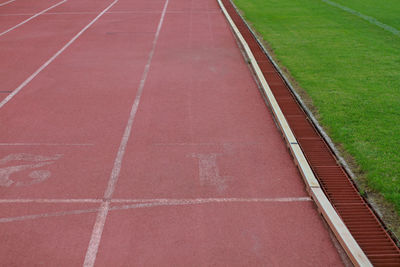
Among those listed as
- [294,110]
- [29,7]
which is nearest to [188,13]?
[29,7]

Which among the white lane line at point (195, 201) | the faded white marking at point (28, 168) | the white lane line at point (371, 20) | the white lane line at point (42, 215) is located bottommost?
the white lane line at point (42, 215)

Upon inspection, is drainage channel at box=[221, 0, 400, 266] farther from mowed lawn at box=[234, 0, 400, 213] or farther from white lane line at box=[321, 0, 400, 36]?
white lane line at box=[321, 0, 400, 36]

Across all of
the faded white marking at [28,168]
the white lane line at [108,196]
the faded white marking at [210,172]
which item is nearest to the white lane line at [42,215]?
the white lane line at [108,196]

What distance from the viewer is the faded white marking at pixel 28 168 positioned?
6812 millimetres

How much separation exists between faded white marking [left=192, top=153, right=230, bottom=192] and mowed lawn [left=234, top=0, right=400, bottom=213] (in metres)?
2.48

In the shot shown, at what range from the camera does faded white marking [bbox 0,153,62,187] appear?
681 cm

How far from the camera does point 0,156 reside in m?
7.59

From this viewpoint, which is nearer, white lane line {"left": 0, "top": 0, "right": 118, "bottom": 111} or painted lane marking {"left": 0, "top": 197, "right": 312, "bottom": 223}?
painted lane marking {"left": 0, "top": 197, "right": 312, "bottom": 223}

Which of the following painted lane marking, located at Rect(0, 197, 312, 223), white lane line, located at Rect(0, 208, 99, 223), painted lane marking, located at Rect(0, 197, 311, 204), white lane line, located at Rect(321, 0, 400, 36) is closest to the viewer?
white lane line, located at Rect(0, 208, 99, 223)

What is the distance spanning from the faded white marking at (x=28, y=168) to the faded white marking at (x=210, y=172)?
2732 millimetres

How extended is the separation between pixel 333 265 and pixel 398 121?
15.6ft

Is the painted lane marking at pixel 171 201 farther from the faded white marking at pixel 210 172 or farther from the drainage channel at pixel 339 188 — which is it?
the drainage channel at pixel 339 188

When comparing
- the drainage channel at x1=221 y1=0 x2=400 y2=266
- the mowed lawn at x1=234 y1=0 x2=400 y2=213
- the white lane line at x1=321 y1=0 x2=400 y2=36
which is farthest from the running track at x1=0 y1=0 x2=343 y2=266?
the white lane line at x1=321 y1=0 x2=400 y2=36

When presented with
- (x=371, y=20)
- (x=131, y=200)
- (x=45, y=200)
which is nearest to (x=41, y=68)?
(x=45, y=200)
